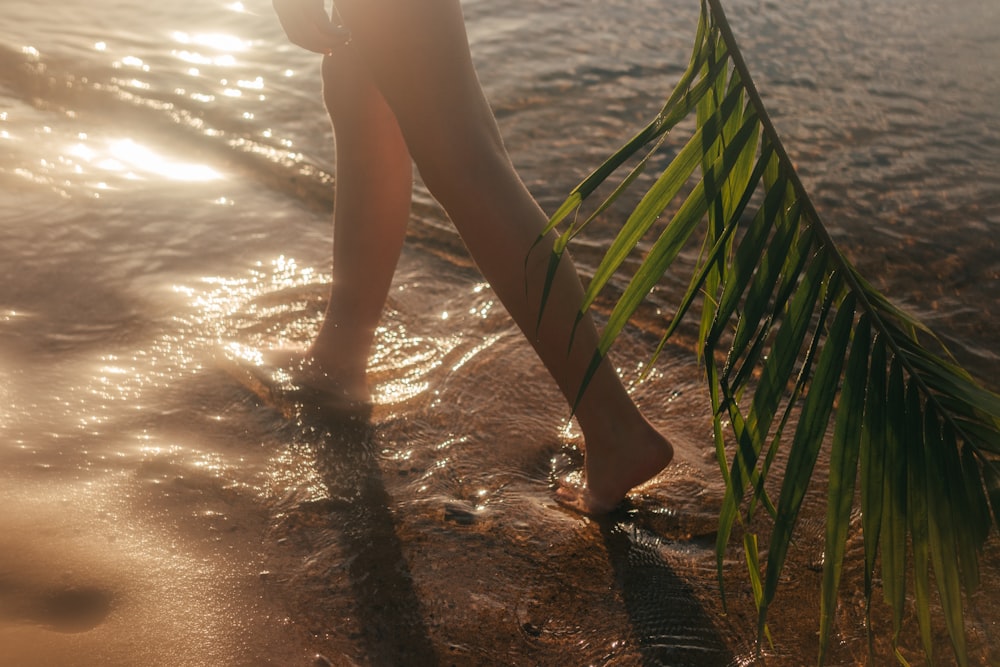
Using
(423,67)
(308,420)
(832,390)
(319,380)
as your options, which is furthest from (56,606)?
(832,390)

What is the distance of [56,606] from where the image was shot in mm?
1223

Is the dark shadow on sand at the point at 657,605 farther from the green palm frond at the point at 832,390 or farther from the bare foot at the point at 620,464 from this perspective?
the green palm frond at the point at 832,390

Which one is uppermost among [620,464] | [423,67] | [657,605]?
[423,67]

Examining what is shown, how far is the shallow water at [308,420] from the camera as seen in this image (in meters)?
1.30

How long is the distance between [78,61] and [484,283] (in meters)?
2.05

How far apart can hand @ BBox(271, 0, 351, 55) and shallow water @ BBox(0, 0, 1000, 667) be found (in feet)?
2.18

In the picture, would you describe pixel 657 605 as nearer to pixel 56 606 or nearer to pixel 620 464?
pixel 620 464

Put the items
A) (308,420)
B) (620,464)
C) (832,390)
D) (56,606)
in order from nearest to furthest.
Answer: (832,390) < (56,606) < (620,464) < (308,420)

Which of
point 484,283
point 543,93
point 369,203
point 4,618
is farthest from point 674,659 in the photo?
point 543,93

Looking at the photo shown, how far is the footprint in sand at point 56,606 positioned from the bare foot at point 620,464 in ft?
2.38

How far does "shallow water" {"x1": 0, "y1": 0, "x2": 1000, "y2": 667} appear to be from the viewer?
51.2 inches

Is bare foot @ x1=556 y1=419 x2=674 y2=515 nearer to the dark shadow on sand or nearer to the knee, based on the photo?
the dark shadow on sand

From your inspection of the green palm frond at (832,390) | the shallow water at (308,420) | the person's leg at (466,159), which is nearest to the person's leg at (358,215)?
the shallow water at (308,420)

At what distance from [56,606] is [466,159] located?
805 millimetres
